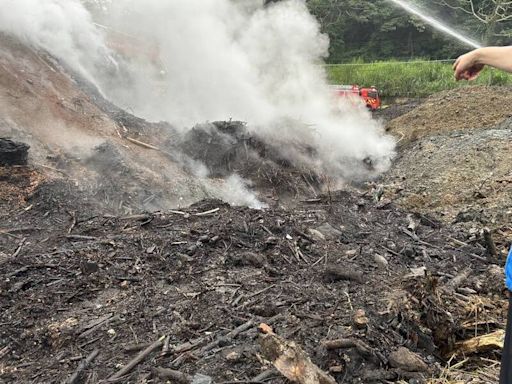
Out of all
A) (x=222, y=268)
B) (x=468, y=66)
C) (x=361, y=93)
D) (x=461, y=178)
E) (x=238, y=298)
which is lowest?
(x=361, y=93)

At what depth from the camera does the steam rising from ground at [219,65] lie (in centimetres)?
1274

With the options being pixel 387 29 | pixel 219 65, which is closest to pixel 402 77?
pixel 387 29

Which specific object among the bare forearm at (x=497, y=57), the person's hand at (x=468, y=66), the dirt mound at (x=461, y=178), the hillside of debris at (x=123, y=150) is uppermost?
the bare forearm at (x=497, y=57)

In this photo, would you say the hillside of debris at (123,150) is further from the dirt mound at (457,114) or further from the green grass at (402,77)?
the green grass at (402,77)

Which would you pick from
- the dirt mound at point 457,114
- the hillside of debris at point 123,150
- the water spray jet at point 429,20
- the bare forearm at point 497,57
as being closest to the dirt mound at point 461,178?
the dirt mound at point 457,114

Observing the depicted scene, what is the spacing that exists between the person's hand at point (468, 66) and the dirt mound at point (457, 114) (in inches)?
473

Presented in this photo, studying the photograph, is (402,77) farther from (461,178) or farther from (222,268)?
(222,268)

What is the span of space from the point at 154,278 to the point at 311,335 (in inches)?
77.0

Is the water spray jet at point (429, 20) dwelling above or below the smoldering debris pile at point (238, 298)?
above

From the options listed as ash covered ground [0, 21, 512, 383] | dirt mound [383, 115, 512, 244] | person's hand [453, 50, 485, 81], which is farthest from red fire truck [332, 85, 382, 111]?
person's hand [453, 50, 485, 81]

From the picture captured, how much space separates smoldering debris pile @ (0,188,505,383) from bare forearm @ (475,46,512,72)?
6.33 feet

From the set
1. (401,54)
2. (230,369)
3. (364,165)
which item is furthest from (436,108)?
(401,54)

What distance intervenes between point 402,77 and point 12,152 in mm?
20084

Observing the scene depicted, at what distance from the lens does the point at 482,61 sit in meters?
2.25
